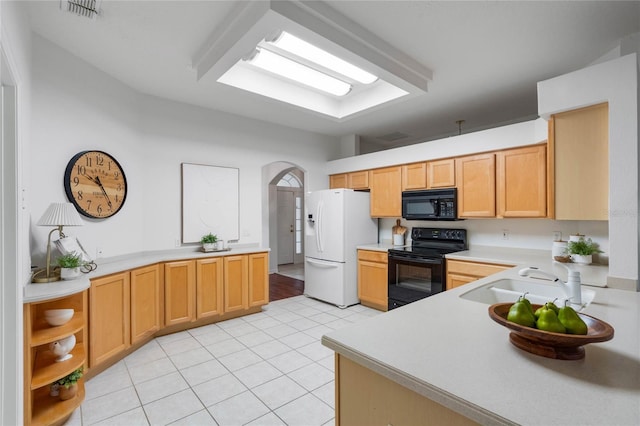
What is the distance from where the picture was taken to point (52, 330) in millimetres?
1916

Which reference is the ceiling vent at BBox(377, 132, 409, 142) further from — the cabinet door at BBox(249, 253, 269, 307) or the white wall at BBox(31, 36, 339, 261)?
the cabinet door at BBox(249, 253, 269, 307)

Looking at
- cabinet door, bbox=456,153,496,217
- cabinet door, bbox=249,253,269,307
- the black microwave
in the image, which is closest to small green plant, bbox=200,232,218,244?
cabinet door, bbox=249,253,269,307

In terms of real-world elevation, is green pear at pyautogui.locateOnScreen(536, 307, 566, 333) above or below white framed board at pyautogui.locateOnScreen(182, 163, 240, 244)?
below

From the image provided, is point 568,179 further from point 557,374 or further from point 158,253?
point 158,253

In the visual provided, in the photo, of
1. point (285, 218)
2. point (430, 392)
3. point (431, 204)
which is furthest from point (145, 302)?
point (285, 218)

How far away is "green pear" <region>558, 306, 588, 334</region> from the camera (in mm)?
894

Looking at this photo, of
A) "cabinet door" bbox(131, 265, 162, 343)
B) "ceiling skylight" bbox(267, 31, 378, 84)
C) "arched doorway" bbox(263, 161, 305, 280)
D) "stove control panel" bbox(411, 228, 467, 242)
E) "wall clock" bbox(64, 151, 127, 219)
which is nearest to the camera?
→ "ceiling skylight" bbox(267, 31, 378, 84)

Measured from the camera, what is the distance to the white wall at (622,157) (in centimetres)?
182

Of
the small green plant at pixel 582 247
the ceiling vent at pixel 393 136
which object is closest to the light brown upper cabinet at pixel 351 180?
the ceiling vent at pixel 393 136

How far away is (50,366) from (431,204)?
388 centimetres

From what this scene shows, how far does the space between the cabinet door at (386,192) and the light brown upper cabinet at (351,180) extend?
0.11 m

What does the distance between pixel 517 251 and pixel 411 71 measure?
2391 millimetres

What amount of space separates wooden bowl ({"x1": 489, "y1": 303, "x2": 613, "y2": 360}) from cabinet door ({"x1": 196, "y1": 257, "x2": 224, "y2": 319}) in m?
3.13

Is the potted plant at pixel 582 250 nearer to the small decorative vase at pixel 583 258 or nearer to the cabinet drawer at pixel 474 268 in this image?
the small decorative vase at pixel 583 258
